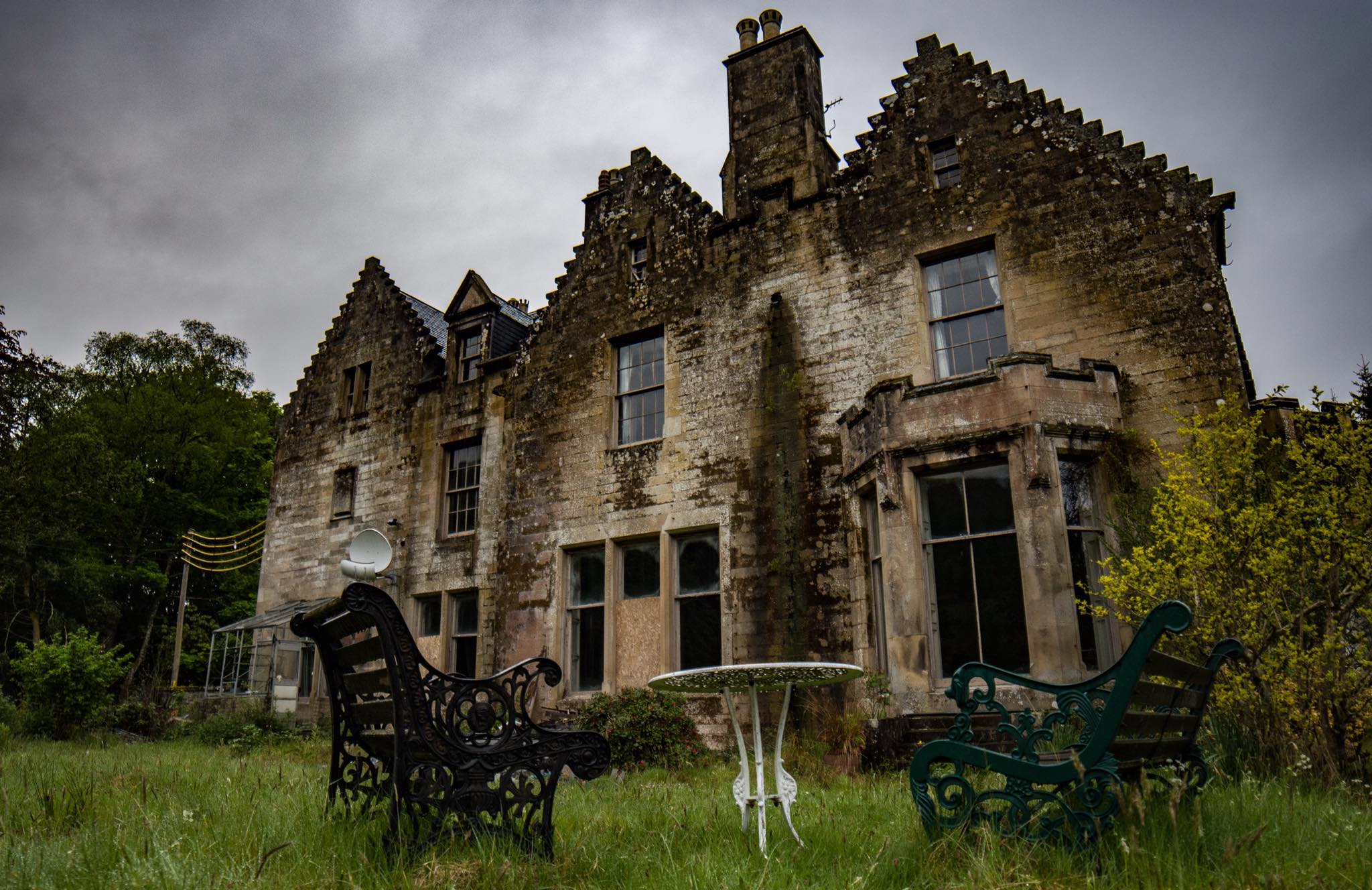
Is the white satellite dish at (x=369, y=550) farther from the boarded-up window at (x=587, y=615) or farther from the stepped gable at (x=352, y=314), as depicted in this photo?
the stepped gable at (x=352, y=314)

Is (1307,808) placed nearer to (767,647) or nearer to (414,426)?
(767,647)

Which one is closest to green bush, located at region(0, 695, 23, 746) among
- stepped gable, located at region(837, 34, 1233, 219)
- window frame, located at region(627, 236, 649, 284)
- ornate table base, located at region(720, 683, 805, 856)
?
window frame, located at region(627, 236, 649, 284)

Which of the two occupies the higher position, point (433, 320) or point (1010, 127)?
point (433, 320)

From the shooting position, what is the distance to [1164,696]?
3.77 meters

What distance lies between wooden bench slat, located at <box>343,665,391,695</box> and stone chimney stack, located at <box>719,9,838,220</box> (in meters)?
10.8

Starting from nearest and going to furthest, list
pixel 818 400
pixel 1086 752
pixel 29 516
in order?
pixel 1086 752 → pixel 818 400 → pixel 29 516

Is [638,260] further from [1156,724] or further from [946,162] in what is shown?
[1156,724]

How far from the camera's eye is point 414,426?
702 inches

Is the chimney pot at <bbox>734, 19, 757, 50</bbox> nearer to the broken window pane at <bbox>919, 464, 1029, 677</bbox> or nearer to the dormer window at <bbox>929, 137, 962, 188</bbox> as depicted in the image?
the dormer window at <bbox>929, 137, 962, 188</bbox>

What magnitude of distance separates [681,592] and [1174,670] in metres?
9.67

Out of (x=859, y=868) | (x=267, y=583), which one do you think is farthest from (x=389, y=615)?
(x=267, y=583)

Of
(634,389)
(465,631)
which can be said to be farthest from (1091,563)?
(465,631)

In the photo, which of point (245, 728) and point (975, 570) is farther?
point (245, 728)

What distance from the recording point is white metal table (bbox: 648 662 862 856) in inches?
163
